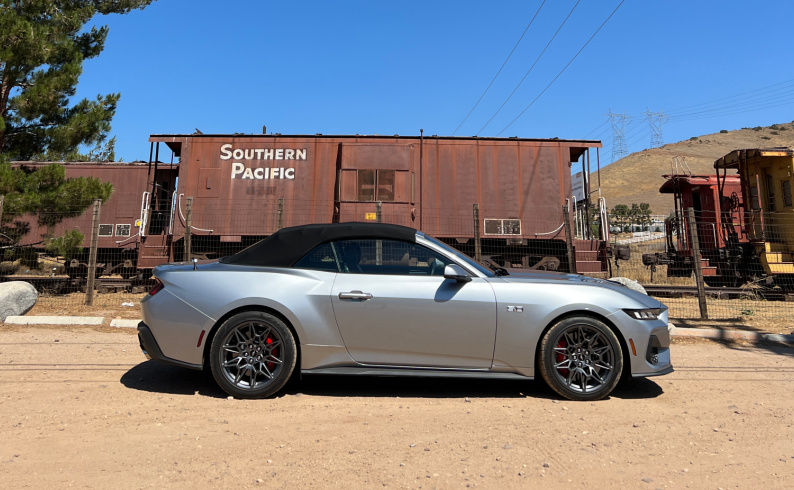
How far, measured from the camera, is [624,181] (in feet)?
307

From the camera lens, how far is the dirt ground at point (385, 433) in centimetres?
239

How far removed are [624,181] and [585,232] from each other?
93.5m

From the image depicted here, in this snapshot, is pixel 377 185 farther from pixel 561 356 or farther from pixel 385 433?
pixel 385 433

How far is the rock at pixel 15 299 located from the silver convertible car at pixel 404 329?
16.1 feet

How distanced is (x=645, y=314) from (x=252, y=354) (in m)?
3.19

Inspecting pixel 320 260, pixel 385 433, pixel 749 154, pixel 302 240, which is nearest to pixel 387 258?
pixel 320 260

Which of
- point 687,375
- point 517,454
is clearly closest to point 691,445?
point 517,454

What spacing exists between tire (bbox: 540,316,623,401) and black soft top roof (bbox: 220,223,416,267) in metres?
1.42

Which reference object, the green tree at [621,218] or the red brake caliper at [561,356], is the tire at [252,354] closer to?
the red brake caliper at [561,356]

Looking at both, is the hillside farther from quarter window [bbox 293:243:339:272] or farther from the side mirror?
quarter window [bbox 293:243:339:272]

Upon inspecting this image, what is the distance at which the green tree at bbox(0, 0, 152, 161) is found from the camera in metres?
9.22

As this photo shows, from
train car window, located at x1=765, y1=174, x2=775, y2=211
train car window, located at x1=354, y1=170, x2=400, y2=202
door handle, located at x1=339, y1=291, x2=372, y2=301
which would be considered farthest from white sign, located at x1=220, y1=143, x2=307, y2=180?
train car window, located at x1=765, y1=174, x2=775, y2=211

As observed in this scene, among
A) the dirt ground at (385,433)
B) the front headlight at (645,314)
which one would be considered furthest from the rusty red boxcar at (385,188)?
the front headlight at (645,314)

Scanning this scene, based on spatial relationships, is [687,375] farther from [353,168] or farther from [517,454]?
[353,168]
